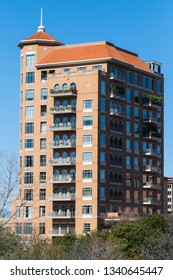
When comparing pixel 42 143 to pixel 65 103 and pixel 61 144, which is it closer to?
pixel 61 144

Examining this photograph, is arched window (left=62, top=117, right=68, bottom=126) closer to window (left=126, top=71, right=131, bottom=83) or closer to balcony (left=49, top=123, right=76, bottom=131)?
balcony (left=49, top=123, right=76, bottom=131)

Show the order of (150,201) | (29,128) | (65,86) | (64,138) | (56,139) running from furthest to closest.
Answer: (150,201)
(29,128)
(56,139)
(65,86)
(64,138)

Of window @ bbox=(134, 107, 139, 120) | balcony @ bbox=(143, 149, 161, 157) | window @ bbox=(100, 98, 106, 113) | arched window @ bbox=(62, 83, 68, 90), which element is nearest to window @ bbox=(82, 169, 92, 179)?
window @ bbox=(100, 98, 106, 113)

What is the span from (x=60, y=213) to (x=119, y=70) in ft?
73.5

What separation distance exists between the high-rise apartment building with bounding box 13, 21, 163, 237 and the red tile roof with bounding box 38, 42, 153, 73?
157mm

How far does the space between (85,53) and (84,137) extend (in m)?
13.5

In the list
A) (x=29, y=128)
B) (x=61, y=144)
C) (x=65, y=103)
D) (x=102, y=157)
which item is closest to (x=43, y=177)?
(x=61, y=144)

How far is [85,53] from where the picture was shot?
11006 cm

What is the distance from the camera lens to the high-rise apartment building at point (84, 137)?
104 metres

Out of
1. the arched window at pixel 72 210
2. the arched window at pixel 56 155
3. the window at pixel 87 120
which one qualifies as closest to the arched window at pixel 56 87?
the window at pixel 87 120

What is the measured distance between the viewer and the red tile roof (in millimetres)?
108625

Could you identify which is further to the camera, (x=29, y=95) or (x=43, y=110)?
(x=29, y=95)

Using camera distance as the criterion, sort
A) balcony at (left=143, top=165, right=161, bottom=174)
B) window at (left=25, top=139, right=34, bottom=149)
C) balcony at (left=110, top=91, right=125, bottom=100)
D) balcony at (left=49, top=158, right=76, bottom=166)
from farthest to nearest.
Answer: balcony at (left=143, top=165, right=161, bottom=174) → window at (left=25, top=139, right=34, bottom=149) → balcony at (left=110, top=91, right=125, bottom=100) → balcony at (left=49, top=158, right=76, bottom=166)
